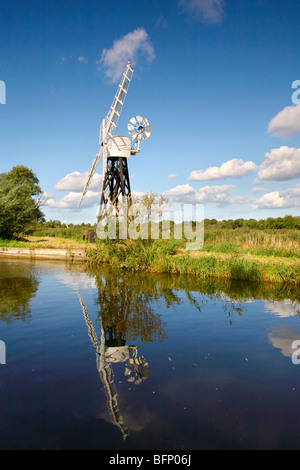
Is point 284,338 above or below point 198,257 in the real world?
below

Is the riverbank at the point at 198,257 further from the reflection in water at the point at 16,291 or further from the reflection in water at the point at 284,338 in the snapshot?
the reflection in water at the point at 284,338

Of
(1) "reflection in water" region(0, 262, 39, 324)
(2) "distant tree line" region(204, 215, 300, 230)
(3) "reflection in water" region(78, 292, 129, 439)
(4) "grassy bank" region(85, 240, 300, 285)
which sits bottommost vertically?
(3) "reflection in water" region(78, 292, 129, 439)

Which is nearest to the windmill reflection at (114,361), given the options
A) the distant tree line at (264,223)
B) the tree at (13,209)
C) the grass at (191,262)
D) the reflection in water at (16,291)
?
the reflection in water at (16,291)

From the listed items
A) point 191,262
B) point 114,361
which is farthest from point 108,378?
point 191,262

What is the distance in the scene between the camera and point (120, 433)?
3.16 m

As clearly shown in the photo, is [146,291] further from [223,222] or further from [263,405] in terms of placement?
[223,222]

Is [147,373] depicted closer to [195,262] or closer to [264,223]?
[195,262]

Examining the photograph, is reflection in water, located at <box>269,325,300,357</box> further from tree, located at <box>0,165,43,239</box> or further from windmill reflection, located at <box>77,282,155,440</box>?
tree, located at <box>0,165,43,239</box>

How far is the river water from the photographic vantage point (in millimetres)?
3182

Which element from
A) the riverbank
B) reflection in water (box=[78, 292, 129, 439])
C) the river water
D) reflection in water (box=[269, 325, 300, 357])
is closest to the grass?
the riverbank

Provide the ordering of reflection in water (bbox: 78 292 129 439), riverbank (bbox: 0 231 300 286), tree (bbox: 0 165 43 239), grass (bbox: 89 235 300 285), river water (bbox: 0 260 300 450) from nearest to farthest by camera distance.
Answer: river water (bbox: 0 260 300 450) → reflection in water (bbox: 78 292 129 439) → grass (bbox: 89 235 300 285) → riverbank (bbox: 0 231 300 286) → tree (bbox: 0 165 43 239)

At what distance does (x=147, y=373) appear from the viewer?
4.45 metres

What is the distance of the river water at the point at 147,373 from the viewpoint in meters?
3.18
